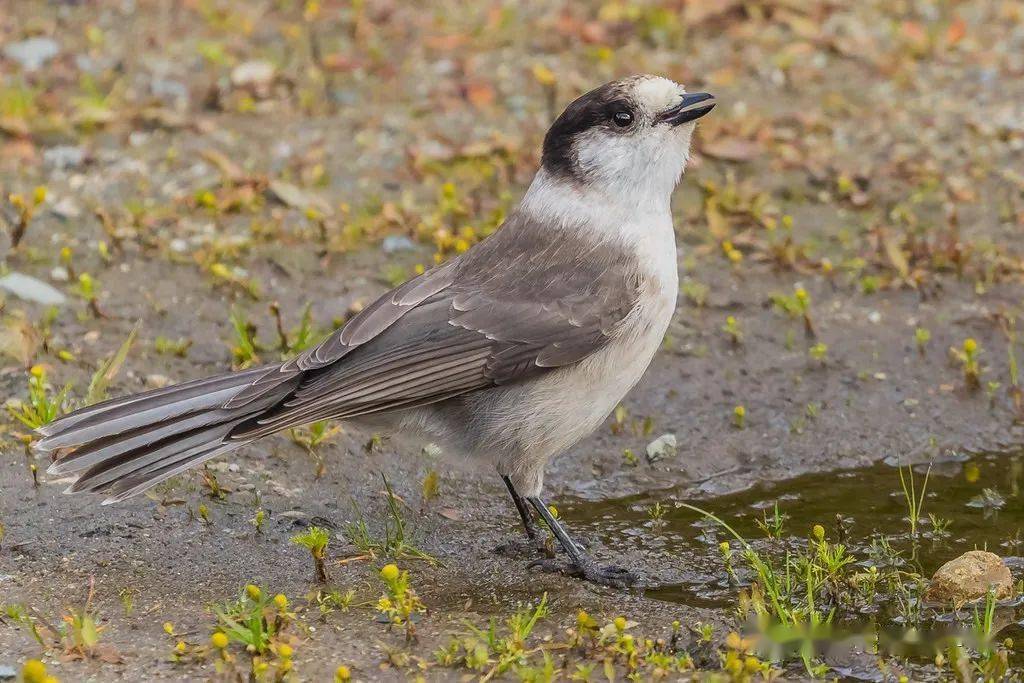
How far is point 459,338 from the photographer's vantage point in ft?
18.9

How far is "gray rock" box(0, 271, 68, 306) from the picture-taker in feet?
24.5

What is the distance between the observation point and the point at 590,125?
6086 mm

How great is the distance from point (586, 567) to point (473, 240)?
9.36 feet

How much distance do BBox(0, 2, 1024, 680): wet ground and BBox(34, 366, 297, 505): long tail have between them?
0.39 metres

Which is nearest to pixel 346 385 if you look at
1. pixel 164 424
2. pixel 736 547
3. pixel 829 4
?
pixel 164 424

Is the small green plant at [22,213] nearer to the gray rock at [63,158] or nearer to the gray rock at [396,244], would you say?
the gray rock at [63,158]

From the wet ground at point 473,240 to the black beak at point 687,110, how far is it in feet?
5.25

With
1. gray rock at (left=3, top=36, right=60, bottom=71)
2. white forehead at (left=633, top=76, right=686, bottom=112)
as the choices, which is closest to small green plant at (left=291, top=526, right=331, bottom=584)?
white forehead at (left=633, top=76, right=686, bottom=112)

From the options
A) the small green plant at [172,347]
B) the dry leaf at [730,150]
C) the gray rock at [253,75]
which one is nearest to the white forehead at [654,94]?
the small green plant at [172,347]

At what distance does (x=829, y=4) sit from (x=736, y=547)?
5.93 m

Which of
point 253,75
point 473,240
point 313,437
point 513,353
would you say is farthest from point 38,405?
point 253,75

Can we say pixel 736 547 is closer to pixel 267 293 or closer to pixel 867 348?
pixel 867 348

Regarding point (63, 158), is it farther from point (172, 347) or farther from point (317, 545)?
point (317, 545)

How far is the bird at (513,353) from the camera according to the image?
18.3 ft
